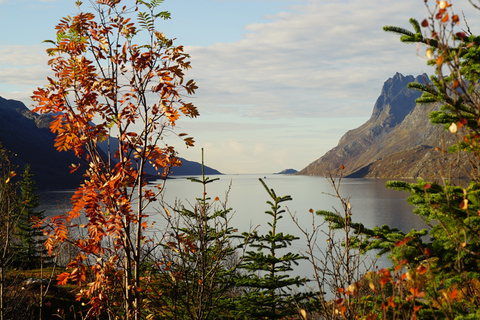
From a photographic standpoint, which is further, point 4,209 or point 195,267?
point 4,209

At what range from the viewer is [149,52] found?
5.77m

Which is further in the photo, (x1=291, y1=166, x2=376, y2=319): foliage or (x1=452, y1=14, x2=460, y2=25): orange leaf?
(x1=291, y1=166, x2=376, y2=319): foliage

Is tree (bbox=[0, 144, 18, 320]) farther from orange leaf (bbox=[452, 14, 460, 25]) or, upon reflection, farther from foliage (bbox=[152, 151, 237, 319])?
orange leaf (bbox=[452, 14, 460, 25])

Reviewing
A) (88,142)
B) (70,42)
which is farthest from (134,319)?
(70,42)

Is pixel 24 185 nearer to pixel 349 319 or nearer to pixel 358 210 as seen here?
pixel 349 319

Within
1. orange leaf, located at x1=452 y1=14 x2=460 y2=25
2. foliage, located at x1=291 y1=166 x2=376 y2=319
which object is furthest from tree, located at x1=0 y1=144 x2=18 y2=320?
orange leaf, located at x1=452 y1=14 x2=460 y2=25

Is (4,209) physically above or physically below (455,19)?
below

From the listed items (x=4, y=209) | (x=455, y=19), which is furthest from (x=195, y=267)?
(x=455, y=19)

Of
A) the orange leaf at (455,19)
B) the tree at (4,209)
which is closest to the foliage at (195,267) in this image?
the tree at (4,209)

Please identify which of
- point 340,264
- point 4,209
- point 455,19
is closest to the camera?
point 455,19

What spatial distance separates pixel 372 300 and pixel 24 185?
1521 inches

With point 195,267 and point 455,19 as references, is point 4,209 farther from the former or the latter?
point 455,19

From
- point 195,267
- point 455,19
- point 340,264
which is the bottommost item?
point 195,267

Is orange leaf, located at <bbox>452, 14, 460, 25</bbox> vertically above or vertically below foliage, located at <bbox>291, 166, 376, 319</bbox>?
above
